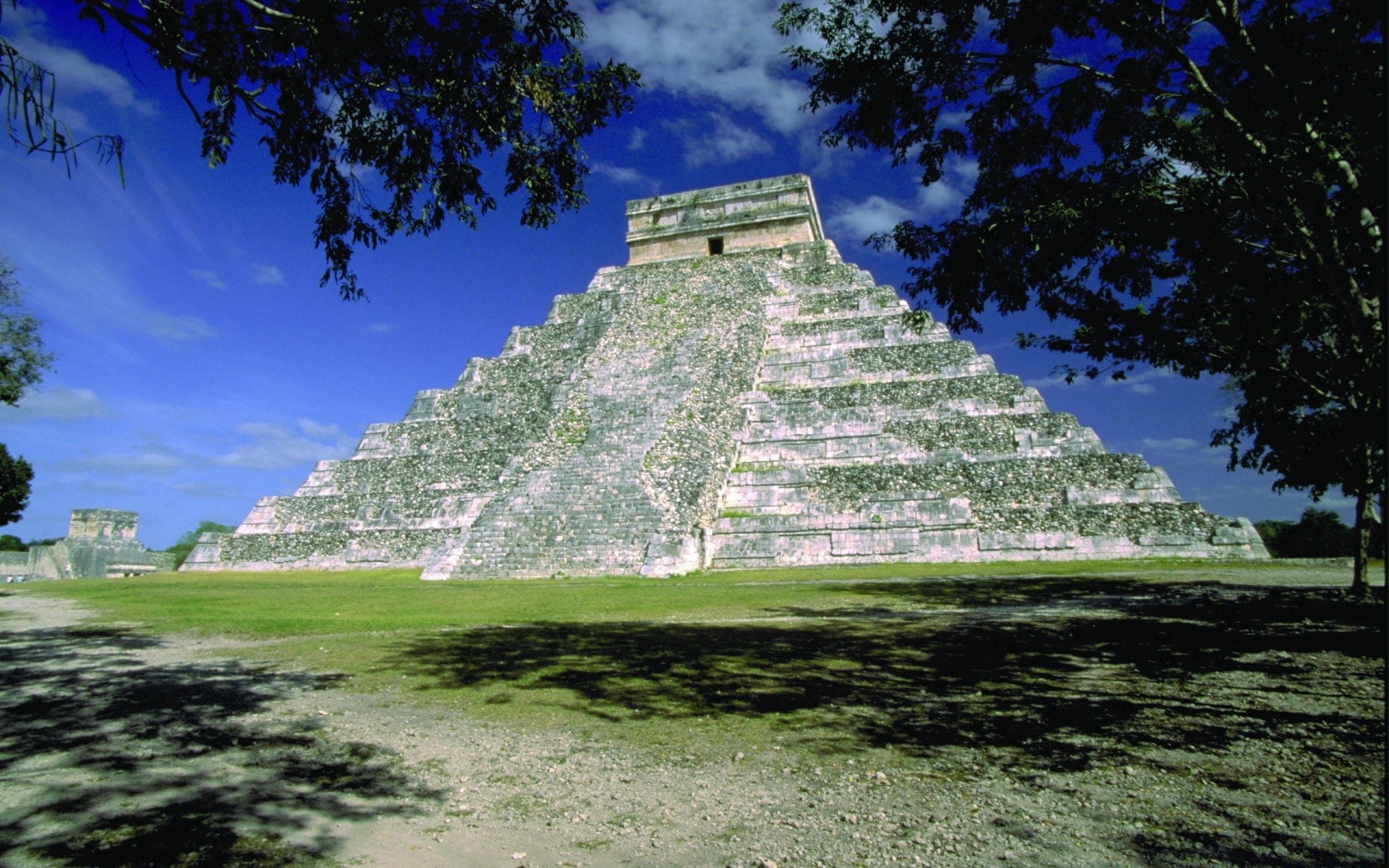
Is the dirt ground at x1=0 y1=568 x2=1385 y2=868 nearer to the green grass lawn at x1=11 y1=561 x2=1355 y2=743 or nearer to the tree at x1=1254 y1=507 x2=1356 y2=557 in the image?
the green grass lawn at x1=11 y1=561 x2=1355 y2=743

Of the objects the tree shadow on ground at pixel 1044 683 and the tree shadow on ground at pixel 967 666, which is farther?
the tree shadow on ground at pixel 967 666

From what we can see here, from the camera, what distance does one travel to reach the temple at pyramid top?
2702cm

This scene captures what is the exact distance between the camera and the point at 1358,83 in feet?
16.8

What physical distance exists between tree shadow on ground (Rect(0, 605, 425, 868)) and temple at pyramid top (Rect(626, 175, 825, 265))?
23.5m

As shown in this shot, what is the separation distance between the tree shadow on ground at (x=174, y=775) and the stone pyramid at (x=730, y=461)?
10682 millimetres

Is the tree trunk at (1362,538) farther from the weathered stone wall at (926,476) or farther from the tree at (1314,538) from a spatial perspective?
the tree at (1314,538)

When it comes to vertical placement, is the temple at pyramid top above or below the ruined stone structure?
above

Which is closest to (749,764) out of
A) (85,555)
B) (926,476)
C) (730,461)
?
(926,476)

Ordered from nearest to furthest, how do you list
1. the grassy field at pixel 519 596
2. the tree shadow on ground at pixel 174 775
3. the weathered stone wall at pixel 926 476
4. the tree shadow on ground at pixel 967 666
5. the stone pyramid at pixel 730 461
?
the tree shadow on ground at pixel 174 775 → the tree shadow on ground at pixel 967 666 → the grassy field at pixel 519 596 → the weathered stone wall at pixel 926 476 → the stone pyramid at pixel 730 461

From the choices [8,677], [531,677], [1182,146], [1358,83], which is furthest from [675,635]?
[1358,83]

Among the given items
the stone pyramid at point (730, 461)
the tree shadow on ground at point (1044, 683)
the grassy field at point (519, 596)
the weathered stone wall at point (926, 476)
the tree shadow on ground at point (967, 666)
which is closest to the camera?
the tree shadow on ground at point (1044, 683)

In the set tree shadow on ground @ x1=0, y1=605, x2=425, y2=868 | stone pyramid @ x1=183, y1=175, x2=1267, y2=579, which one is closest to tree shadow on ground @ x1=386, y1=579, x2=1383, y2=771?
tree shadow on ground @ x1=0, y1=605, x2=425, y2=868

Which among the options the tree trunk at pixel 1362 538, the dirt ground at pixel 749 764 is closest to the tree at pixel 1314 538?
the tree trunk at pixel 1362 538

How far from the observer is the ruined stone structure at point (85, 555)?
22.2 meters
